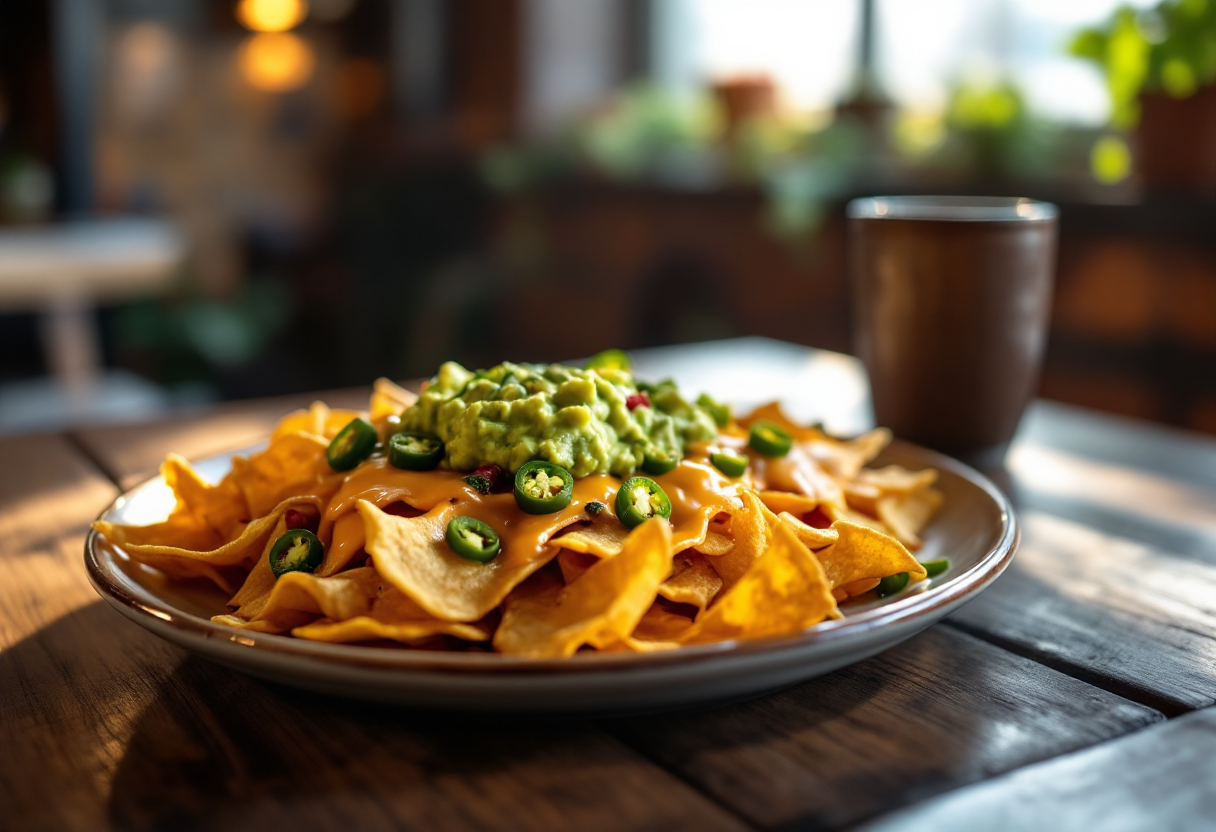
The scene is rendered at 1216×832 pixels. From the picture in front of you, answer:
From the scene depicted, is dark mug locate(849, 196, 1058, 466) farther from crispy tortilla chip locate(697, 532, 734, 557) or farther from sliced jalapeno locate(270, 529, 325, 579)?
sliced jalapeno locate(270, 529, 325, 579)

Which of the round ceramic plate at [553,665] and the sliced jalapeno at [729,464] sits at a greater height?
the sliced jalapeno at [729,464]

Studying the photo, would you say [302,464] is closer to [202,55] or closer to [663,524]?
[663,524]

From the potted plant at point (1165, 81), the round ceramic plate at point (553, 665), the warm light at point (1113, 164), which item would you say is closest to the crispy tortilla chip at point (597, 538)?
the round ceramic plate at point (553, 665)

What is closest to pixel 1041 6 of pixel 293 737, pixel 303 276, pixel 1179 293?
pixel 1179 293

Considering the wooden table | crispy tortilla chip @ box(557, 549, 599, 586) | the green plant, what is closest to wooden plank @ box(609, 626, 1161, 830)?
the wooden table

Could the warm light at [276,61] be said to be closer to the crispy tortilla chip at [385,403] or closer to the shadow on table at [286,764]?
the crispy tortilla chip at [385,403]

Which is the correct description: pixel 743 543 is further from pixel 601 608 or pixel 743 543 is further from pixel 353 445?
pixel 353 445

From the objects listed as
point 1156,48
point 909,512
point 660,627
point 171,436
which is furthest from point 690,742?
point 1156,48
